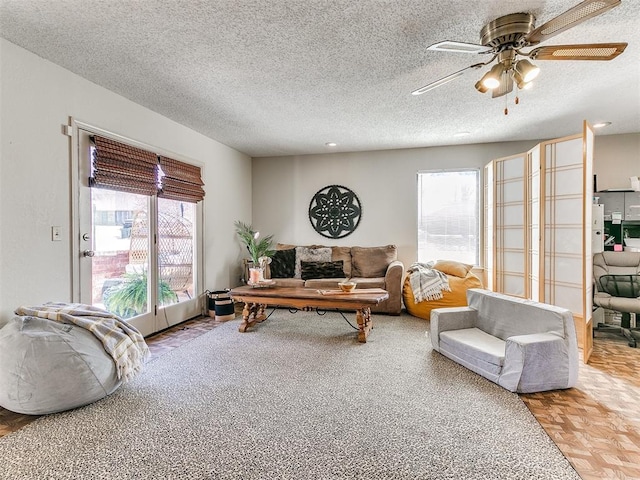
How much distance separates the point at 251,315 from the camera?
155 inches

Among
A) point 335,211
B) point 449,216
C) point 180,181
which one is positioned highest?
point 180,181

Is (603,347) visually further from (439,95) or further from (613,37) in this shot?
(439,95)

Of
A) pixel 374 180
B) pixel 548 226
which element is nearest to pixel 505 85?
pixel 548 226

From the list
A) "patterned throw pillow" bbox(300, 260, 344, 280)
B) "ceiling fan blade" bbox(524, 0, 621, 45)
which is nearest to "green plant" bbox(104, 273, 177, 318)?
"patterned throw pillow" bbox(300, 260, 344, 280)

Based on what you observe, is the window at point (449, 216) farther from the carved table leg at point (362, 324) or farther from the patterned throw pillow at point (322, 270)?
the carved table leg at point (362, 324)

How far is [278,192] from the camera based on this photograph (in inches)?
235

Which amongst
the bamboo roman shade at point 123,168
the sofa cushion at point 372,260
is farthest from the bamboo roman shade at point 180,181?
the sofa cushion at point 372,260

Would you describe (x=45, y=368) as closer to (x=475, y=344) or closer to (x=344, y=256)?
(x=475, y=344)

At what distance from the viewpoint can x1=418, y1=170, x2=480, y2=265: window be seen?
5.13 metres

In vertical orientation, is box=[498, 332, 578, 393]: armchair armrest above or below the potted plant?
below

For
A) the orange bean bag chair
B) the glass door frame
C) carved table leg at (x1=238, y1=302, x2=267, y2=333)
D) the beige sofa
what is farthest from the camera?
the beige sofa

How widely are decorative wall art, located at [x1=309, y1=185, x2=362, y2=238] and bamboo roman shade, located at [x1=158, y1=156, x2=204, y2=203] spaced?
206 cm

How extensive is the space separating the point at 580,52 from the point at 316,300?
9.37 feet

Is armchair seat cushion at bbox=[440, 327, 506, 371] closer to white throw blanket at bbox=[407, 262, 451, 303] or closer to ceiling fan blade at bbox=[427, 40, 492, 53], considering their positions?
white throw blanket at bbox=[407, 262, 451, 303]
